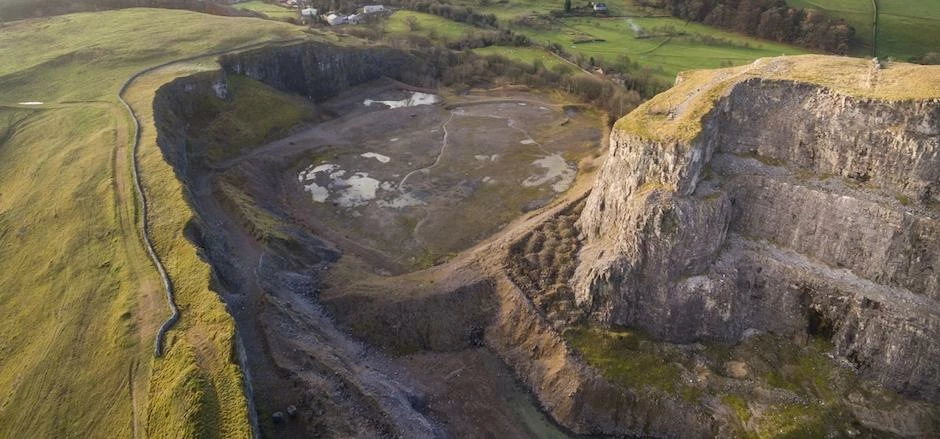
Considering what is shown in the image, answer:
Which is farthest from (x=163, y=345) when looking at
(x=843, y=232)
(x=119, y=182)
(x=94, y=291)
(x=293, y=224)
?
(x=843, y=232)

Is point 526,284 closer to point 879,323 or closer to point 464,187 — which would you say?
point 464,187

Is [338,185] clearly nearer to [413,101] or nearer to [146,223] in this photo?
[146,223]

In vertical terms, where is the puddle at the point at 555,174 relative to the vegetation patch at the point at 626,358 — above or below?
above

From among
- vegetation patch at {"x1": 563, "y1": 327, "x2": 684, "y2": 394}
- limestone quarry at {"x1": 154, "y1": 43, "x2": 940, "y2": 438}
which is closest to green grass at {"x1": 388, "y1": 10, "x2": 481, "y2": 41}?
limestone quarry at {"x1": 154, "y1": 43, "x2": 940, "y2": 438}

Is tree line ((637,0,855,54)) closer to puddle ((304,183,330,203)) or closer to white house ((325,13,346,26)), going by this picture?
white house ((325,13,346,26))

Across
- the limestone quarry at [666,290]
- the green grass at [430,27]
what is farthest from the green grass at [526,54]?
the limestone quarry at [666,290]

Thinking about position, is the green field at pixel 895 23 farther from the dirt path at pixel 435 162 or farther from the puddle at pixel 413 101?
the puddle at pixel 413 101
